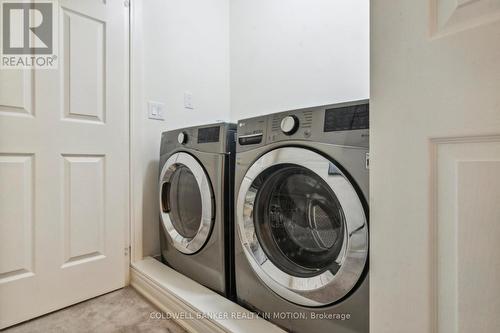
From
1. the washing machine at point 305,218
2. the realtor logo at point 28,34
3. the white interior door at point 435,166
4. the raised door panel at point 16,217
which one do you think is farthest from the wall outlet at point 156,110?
the white interior door at point 435,166

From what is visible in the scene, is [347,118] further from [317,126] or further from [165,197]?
[165,197]

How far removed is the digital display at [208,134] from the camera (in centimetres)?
117

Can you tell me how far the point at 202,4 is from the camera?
1.92 m

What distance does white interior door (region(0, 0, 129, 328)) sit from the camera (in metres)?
1.09

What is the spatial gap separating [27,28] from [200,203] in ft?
3.73

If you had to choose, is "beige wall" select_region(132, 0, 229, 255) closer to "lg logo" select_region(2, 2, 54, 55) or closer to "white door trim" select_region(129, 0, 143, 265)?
"white door trim" select_region(129, 0, 143, 265)

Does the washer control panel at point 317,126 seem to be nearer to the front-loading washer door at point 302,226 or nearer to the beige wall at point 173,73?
the front-loading washer door at point 302,226

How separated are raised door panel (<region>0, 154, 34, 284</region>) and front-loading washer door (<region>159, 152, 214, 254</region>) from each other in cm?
59

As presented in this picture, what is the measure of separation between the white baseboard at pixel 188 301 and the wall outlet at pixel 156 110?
0.90 metres

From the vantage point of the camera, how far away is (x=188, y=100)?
1798 millimetres

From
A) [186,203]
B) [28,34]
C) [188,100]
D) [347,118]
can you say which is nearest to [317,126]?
[347,118]

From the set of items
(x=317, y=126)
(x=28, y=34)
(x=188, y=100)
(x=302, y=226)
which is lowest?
(x=302, y=226)

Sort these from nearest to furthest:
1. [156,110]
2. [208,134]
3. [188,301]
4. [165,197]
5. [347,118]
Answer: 1. [347,118]
2. [188,301]
3. [208,134]
4. [165,197]
5. [156,110]

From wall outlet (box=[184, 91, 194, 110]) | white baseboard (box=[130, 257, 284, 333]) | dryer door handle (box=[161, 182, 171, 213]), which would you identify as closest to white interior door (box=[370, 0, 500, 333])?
white baseboard (box=[130, 257, 284, 333])
